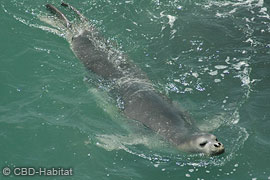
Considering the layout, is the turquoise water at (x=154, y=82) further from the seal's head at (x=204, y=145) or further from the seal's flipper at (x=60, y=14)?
the seal's flipper at (x=60, y=14)

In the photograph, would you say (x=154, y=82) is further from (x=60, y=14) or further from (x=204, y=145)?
(x=60, y=14)

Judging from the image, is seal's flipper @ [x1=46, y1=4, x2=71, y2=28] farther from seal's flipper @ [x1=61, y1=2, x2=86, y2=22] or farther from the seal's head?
the seal's head

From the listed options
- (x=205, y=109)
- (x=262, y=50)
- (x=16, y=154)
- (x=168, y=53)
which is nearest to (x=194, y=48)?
(x=168, y=53)

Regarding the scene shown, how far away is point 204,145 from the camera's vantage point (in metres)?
8.22

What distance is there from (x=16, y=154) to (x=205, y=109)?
4337mm

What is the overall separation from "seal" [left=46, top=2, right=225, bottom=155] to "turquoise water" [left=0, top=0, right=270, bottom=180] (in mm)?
229

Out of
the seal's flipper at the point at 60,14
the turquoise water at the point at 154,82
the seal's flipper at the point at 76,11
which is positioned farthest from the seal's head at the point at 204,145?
the seal's flipper at the point at 76,11

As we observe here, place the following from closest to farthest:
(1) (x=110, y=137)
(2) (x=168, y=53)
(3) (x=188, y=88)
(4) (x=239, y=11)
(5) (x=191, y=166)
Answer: (5) (x=191, y=166), (1) (x=110, y=137), (3) (x=188, y=88), (2) (x=168, y=53), (4) (x=239, y=11)

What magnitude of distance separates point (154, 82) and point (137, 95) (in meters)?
0.86

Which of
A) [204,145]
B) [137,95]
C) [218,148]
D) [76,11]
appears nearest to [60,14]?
[76,11]

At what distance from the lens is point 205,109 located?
32.1 ft

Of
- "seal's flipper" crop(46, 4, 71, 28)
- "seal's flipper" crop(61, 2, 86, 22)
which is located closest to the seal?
"seal's flipper" crop(46, 4, 71, 28)

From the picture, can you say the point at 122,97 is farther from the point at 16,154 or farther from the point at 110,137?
the point at 16,154

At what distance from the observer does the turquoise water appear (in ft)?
27.6
